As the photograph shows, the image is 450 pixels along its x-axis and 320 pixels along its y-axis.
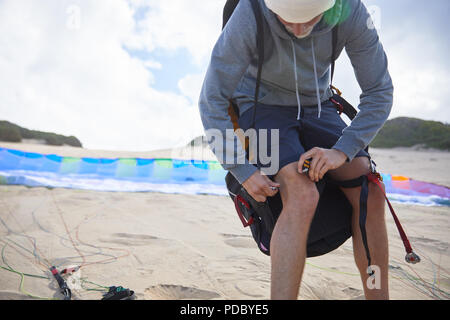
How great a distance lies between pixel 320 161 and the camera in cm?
120

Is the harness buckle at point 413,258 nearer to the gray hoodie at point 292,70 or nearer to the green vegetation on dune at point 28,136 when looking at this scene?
the gray hoodie at point 292,70

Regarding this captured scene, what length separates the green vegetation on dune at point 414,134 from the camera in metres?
12.8

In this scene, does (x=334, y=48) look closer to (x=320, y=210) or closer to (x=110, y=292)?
(x=320, y=210)

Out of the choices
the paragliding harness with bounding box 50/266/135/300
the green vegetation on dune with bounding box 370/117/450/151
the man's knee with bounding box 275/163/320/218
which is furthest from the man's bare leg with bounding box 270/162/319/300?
the green vegetation on dune with bounding box 370/117/450/151

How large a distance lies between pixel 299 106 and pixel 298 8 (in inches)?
15.9

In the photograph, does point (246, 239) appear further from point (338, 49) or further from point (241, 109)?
point (338, 49)

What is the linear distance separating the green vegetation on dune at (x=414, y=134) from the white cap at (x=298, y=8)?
13541 mm

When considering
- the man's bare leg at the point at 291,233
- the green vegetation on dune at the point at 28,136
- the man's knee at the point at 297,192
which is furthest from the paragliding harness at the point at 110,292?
the green vegetation on dune at the point at 28,136

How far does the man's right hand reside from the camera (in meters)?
1.19

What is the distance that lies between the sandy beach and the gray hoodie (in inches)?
37.4

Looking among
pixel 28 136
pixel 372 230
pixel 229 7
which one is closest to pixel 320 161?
pixel 372 230

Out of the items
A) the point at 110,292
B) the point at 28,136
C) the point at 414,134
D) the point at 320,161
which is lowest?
the point at 110,292

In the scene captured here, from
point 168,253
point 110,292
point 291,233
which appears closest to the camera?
point 291,233
